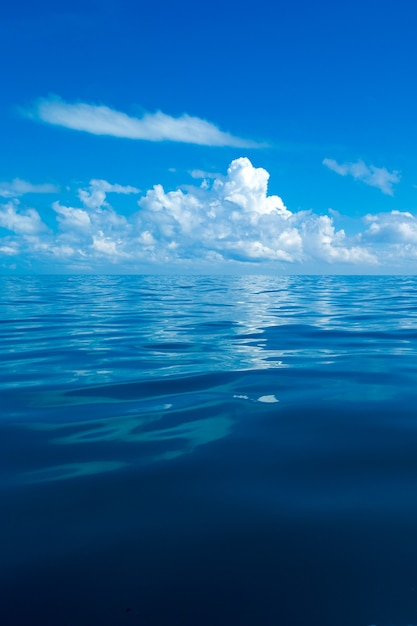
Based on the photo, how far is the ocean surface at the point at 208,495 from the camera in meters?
2.73

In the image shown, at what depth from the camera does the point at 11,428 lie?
5.84 meters

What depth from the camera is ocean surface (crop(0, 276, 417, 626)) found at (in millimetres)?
2727

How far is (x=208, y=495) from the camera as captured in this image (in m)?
4.02

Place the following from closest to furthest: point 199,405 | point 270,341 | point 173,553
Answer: point 173,553, point 199,405, point 270,341

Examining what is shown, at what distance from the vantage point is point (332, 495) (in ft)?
13.0

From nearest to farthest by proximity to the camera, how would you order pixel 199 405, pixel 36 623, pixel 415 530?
pixel 36 623 < pixel 415 530 < pixel 199 405

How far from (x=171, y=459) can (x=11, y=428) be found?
93.7 inches

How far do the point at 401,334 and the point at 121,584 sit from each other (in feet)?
42.8

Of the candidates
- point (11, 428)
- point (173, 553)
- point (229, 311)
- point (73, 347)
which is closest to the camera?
point (173, 553)

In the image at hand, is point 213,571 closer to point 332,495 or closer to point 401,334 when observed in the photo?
point 332,495

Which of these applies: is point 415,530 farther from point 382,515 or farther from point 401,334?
point 401,334

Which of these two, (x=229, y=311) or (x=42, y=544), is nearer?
(x=42, y=544)

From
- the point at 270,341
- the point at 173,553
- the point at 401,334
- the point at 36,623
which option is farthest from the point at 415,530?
the point at 401,334

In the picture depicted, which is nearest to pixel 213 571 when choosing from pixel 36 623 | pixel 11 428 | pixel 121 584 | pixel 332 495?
pixel 121 584
